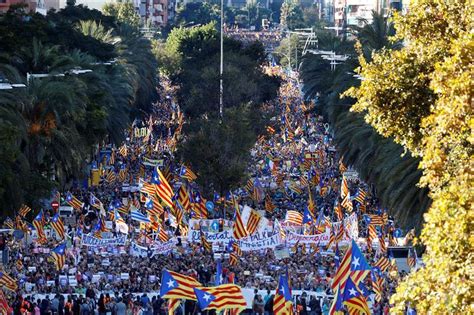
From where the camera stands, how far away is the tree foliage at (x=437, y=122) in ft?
46.8

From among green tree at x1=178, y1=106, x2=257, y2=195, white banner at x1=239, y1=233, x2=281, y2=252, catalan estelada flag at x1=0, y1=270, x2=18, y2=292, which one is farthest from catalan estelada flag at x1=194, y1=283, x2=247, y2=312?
green tree at x1=178, y1=106, x2=257, y2=195

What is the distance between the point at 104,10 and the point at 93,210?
320 ft

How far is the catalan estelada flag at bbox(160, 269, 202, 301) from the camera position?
2823 cm

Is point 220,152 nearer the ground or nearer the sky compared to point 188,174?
nearer the sky

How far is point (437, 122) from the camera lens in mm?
15992

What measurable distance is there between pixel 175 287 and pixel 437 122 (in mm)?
13241

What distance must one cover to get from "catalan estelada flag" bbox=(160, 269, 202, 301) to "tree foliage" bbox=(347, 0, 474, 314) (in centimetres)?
927

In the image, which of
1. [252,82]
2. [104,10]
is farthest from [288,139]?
[104,10]

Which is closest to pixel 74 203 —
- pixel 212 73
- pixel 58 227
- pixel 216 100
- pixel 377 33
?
pixel 58 227

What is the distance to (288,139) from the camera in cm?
8206

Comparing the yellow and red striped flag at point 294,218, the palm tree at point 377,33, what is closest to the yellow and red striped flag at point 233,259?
→ the yellow and red striped flag at point 294,218

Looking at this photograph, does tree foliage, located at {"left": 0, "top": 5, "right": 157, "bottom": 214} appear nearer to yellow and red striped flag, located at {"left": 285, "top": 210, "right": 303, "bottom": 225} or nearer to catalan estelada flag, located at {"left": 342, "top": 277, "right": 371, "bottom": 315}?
yellow and red striped flag, located at {"left": 285, "top": 210, "right": 303, "bottom": 225}

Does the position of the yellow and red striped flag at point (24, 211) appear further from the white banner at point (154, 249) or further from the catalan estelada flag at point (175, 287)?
the catalan estelada flag at point (175, 287)

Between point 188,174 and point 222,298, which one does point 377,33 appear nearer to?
point 188,174
